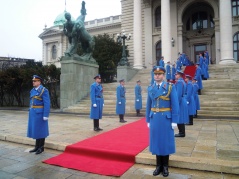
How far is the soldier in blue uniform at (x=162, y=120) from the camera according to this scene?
4.09m

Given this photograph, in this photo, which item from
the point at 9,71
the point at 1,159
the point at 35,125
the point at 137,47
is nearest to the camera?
the point at 1,159

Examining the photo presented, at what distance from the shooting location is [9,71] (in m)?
21.0


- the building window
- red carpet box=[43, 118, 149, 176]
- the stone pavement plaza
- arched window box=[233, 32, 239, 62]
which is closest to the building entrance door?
arched window box=[233, 32, 239, 62]

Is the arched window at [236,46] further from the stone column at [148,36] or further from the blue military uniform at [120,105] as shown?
the blue military uniform at [120,105]

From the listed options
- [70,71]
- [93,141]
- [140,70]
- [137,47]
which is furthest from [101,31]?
[93,141]

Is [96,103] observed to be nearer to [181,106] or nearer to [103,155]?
[181,106]

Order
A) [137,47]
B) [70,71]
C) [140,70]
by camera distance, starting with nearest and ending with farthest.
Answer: [70,71]
[140,70]
[137,47]

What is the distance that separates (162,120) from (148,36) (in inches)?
1101

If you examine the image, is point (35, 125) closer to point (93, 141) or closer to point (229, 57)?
point (93, 141)

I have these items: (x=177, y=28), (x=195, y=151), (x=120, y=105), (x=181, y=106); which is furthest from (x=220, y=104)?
(x=177, y=28)

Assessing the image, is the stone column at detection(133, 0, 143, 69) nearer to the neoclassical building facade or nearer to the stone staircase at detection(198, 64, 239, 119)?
the neoclassical building facade

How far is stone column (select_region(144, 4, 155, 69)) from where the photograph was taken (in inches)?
1201

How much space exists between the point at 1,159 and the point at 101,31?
131 ft

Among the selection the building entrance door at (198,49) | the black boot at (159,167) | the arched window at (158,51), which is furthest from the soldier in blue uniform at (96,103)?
the building entrance door at (198,49)
